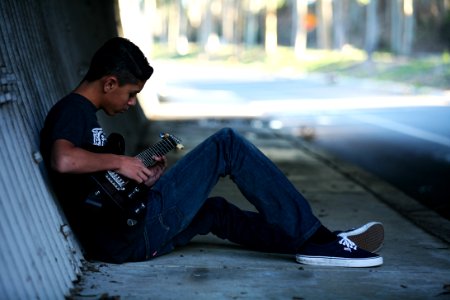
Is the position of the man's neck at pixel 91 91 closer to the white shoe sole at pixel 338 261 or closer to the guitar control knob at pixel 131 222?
the guitar control knob at pixel 131 222

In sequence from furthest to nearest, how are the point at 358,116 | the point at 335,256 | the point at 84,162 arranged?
1. the point at 358,116
2. the point at 335,256
3. the point at 84,162

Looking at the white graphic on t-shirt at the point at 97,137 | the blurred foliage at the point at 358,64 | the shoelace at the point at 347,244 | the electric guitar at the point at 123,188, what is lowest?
the blurred foliage at the point at 358,64

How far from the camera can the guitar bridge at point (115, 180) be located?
447 cm

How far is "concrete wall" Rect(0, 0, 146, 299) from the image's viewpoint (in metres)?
3.89

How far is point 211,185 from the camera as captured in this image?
16.4 feet

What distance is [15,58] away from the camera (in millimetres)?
5191

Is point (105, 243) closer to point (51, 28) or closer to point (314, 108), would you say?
point (51, 28)

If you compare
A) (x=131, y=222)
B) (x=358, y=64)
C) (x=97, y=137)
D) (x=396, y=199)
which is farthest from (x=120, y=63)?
(x=358, y=64)

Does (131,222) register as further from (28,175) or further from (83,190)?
(28,175)

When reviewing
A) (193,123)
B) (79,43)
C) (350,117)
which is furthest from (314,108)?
(79,43)

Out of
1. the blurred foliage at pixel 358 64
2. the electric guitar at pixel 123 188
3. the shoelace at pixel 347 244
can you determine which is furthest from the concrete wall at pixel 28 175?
the blurred foliage at pixel 358 64

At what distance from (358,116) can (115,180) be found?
50.5 ft

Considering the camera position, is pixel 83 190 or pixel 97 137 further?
pixel 97 137

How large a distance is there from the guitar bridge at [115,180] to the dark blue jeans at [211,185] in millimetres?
341
